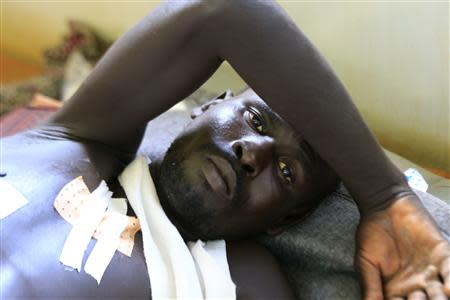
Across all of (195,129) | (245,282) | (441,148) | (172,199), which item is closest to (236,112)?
(195,129)

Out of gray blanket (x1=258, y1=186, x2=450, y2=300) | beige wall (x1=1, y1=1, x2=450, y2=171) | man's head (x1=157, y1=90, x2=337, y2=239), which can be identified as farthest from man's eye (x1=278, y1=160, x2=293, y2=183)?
beige wall (x1=1, y1=1, x2=450, y2=171)

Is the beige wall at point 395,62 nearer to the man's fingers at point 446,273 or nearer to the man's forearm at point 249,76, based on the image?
the man's forearm at point 249,76

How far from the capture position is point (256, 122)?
0.92m

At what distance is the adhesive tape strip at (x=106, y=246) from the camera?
79cm

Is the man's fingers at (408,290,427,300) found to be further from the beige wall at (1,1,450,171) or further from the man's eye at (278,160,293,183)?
the beige wall at (1,1,450,171)

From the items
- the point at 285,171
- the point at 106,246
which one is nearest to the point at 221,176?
the point at 285,171

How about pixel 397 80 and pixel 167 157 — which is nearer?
pixel 167 157

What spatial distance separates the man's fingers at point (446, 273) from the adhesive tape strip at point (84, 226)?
552 mm

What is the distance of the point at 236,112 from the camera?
924 millimetres

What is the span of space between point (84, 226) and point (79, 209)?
0.04 metres

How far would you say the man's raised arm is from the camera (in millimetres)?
808

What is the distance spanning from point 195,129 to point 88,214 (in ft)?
0.80

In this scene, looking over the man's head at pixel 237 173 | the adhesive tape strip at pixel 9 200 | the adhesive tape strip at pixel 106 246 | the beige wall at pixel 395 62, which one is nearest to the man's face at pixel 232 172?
the man's head at pixel 237 173

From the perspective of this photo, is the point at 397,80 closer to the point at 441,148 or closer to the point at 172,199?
the point at 441,148
